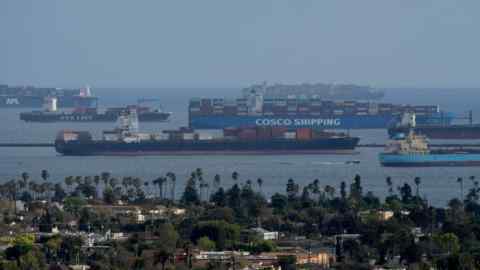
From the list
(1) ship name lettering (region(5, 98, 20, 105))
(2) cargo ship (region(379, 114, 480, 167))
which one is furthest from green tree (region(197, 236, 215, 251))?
(1) ship name lettering (region(5, 98, 20, 105))

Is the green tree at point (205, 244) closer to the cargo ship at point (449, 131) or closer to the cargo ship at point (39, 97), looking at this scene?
the cargo ship at point (449, 131)

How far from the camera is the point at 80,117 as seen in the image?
105m

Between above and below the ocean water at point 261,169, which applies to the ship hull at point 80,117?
above

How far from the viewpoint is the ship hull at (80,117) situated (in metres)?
102

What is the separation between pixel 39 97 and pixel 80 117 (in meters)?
31.1

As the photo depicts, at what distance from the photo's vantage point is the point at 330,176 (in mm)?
56438

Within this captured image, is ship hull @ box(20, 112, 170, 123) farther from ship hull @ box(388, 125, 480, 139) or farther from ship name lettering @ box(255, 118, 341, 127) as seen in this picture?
ship hull @ box(388, 125, 480, 139)

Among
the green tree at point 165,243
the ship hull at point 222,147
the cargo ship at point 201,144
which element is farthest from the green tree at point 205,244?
the ship hull at point 222,147

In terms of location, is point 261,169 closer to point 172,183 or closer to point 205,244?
point 172,183

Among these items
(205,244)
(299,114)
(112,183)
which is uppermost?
(299,114)

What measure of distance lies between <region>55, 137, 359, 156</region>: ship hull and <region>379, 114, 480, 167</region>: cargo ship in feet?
27.1

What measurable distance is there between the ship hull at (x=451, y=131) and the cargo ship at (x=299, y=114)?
6739 mm

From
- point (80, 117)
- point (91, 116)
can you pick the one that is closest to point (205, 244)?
point (91, 116)

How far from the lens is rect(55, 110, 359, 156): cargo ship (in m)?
71.8
